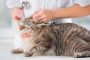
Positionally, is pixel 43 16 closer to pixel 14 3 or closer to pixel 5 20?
pixel 14 3

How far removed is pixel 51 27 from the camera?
129cm

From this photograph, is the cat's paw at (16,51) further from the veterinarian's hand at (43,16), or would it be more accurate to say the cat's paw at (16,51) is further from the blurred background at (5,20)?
the blurred background at (5,20)

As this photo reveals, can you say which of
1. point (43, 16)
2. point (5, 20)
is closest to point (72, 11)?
point (43, 16)

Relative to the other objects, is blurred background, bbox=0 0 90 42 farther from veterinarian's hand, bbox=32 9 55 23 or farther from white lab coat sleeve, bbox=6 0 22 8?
veterinarian's hand, bbox=32 9 55 23

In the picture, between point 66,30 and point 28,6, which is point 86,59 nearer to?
point 66,30

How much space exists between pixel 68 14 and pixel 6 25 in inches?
31.5

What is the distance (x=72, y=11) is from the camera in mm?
1295

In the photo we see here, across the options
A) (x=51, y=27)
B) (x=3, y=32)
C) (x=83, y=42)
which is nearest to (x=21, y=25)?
(x=51, y=27)

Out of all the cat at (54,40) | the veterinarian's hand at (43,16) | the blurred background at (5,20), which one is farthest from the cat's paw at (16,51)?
the blurred background at (5,20)

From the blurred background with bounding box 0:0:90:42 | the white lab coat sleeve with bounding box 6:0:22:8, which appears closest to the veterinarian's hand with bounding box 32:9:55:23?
the white lab coat sleeve with bounding box 6:0:22:8

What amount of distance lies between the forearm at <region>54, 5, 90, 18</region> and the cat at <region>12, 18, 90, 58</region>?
0.06 meters

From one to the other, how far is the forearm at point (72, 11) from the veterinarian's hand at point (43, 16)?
0.03 m

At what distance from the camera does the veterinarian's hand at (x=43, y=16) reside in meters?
1.25

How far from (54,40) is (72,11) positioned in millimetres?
174
